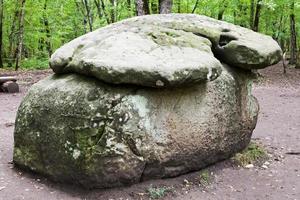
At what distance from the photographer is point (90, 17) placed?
57.9 feet

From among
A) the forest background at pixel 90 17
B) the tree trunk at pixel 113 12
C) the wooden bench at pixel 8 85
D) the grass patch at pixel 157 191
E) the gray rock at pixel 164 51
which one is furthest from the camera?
the tree trunk at pixel 113 12

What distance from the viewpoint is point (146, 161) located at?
4887mm

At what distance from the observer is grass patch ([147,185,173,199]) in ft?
15.6

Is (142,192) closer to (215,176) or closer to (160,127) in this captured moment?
(160,127)

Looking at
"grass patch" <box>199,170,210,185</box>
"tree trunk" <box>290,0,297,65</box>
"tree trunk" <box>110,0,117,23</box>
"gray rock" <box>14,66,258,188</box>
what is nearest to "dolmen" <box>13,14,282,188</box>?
"gray rock" <box>14,66,258,188</box>

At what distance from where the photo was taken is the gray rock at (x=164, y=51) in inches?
183

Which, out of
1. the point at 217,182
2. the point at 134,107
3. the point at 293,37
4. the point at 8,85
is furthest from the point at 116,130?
the point at 293,37

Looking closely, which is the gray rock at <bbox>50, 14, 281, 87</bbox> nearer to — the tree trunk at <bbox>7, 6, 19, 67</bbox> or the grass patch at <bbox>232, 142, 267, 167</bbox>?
the grass patch at <bbox>232, 142, 267, 167</bbox>

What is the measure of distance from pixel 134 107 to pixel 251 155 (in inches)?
93.2

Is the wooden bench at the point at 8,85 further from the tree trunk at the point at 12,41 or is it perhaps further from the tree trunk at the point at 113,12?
the tree trunk at the point at 12,41

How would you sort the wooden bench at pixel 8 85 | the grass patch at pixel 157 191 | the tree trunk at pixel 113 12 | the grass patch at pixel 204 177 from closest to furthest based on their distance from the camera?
1. the grass patch at pixel 157 191
2. the grass patch at pixel 204 177
3. the wooden bench at pixel 8 85
4. the tree trunk at pixel 113 12

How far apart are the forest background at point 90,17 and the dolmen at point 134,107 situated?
8245 millimetres

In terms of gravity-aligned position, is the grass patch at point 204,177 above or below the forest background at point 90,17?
below

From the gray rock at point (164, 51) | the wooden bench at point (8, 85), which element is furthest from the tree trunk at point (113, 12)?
the gray rock at point (164, 51)
